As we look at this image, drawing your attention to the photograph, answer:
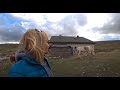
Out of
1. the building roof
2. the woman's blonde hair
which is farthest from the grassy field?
the woman's blonde hair

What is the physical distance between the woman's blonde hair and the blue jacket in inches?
1.2

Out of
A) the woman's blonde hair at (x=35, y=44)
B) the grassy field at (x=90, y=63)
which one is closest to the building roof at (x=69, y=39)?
the grassy field at (x=90, y=63)

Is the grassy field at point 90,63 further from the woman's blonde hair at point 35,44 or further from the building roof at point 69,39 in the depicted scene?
the woman's blonde hair at point 35,44

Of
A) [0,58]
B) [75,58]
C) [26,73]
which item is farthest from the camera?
[75,58]

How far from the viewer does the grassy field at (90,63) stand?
291 cm

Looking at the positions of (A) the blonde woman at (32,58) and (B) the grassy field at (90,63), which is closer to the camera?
Answer: (A) the blonde woman at (32,58)

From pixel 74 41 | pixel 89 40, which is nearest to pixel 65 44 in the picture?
pixel 74 41

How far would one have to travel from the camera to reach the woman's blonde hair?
1.13 m

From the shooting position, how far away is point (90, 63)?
10.2 ft

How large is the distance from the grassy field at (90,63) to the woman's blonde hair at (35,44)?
1.70m

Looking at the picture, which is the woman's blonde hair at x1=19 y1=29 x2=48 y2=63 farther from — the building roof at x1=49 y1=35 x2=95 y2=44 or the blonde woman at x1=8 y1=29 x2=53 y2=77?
the building roof at x1=49 y1=35 x2=95 y2=44
